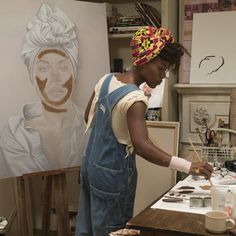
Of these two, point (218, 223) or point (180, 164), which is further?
point (180, 164)

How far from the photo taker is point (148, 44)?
5.72ft

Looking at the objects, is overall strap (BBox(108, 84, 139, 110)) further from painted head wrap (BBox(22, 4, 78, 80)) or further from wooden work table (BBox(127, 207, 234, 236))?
painted head wrap (BBox(22, 4, 78, 80))

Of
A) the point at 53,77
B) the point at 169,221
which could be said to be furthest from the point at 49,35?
the point at 169,221

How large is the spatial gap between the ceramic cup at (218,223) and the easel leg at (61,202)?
4.34 feet

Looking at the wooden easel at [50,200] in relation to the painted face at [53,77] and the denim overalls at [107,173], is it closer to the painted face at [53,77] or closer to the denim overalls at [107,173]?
the painted face at [53,77]

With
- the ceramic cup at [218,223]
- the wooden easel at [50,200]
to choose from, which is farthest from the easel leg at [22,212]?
the ceramic cup at [218,223]

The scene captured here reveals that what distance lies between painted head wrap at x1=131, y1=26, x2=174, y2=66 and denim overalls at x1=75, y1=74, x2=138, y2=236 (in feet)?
0.43

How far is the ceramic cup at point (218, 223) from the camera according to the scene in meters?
1.35

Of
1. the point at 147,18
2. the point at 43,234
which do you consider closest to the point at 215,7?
the point at 147,18

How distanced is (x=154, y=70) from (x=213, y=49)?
0.95 meters

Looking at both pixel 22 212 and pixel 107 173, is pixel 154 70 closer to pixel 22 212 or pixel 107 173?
pixel 107 173

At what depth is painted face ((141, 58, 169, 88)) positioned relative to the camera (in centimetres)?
177

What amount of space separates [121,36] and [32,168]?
1098mm

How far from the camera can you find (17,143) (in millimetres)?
2393
